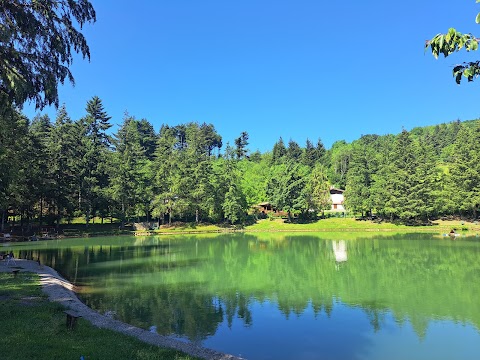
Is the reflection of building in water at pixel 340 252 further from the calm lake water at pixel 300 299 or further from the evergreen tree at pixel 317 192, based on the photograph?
the evergreen tree at pixel 317 192

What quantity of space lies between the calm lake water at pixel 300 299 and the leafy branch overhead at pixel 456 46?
9246 millimetres

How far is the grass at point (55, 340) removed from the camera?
8.00m

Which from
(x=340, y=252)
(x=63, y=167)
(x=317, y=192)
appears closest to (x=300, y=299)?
(x=340, y=252)

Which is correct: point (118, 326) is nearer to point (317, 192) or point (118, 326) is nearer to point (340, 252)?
point (340, 252)

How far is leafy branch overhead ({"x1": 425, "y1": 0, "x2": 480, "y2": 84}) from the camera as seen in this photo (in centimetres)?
375

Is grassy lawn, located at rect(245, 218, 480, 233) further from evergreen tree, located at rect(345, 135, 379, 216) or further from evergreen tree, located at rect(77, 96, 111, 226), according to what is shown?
evergreen tree, located at rect(77, 96, 111, 226)

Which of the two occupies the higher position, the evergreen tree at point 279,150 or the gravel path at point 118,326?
the evergreen tree at point 279,150

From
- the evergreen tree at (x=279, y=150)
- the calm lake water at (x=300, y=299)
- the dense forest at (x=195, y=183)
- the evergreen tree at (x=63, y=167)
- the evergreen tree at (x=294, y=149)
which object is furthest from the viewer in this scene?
the evergreen tree at (x=294, y=149)

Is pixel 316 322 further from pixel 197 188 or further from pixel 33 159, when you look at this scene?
pixel 197 188

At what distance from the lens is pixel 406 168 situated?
61406mm

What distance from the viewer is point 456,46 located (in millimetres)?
3904

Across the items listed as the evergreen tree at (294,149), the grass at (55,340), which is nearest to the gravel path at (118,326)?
the grass at (55,340)

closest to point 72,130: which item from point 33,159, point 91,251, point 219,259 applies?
point 33,159

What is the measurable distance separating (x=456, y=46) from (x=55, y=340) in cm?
1010
